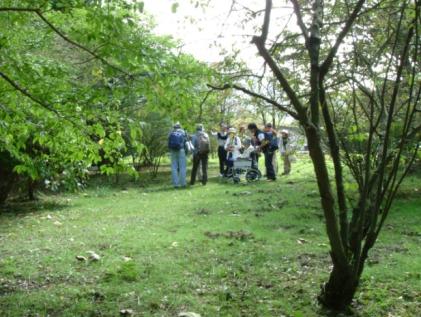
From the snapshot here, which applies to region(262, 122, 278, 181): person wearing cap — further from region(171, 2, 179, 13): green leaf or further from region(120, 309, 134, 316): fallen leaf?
region(171, 2, 179, 13): green leaf

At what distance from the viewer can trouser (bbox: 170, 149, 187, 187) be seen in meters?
15.2

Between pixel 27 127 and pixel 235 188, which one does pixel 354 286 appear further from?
pixel 235 188

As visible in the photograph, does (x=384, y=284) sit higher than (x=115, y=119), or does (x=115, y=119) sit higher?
(x=115, y=119)

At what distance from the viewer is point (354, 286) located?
4734 mm

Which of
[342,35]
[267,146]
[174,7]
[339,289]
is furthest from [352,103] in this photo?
[267,146]

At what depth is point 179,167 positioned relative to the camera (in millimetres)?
15211

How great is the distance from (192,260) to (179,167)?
8664mm

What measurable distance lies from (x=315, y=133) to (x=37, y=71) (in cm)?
255

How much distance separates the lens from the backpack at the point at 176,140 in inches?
586

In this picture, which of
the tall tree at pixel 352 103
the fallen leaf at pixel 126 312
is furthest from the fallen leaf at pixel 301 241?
the fallen leaf at pixel 126 312

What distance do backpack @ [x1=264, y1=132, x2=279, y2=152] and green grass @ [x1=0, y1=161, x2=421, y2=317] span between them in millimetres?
4156

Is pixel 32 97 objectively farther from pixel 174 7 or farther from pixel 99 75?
pixel 174 7

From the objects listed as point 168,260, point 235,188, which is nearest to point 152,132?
point 235,188

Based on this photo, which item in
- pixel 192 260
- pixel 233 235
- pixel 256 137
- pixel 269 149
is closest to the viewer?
pixel 192 260
